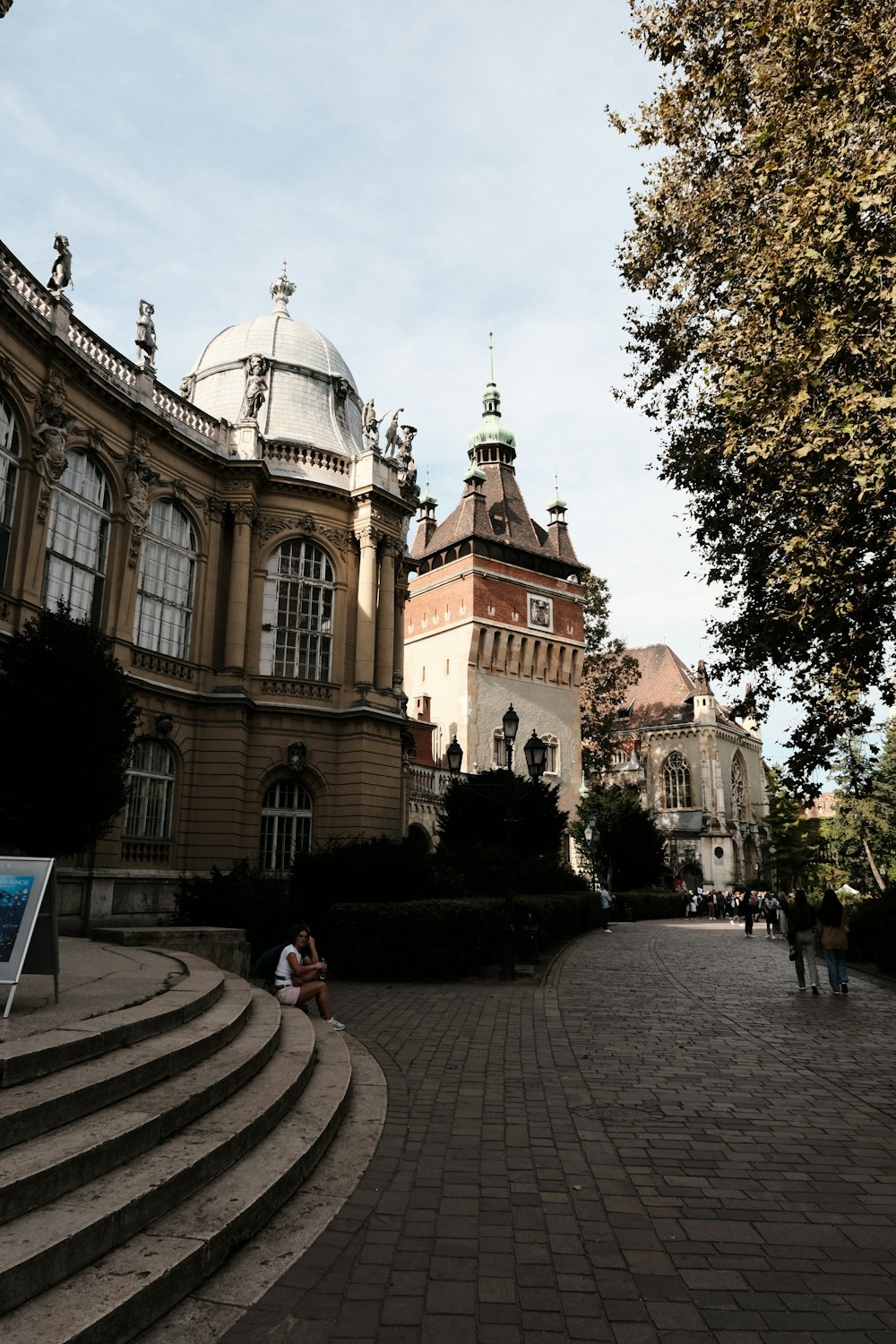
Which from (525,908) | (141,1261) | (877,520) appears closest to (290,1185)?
(141,1261)

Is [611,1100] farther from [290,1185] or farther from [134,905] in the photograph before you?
[134,905]

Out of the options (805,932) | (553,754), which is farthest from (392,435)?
(553,754)

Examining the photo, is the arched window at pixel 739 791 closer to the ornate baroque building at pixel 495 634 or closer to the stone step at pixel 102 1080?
the ornate baroque building at pixel 495 634

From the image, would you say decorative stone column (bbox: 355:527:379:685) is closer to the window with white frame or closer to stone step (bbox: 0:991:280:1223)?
the window with white frame

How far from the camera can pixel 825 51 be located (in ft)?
40.8

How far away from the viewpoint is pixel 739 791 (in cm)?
7700

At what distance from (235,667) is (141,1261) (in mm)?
20539

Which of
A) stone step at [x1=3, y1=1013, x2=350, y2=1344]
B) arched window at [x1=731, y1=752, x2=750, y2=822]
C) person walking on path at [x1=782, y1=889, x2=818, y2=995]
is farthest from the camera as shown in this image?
arched window at [x1=731, y1=752, x2=750, y2=822]

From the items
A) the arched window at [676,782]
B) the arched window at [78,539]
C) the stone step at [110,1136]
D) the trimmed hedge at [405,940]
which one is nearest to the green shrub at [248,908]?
the trimmed hedge at [405,940]

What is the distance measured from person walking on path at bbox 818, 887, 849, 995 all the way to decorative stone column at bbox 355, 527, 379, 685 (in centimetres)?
1433

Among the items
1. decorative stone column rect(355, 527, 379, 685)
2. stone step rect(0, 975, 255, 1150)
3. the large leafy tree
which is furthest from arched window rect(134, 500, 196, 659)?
stone step rect(0, 975, 255, 1150)

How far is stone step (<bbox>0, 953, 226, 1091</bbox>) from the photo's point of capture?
186 inches

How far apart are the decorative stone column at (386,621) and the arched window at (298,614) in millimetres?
1538

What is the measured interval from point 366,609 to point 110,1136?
71.9 ft
